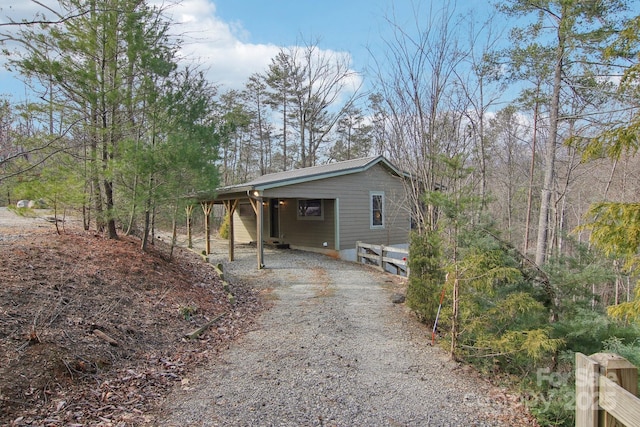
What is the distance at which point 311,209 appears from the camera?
1389cm

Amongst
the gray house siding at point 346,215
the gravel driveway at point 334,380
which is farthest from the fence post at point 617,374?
the gray house siding at point 346,215

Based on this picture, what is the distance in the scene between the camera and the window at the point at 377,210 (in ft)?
45.9

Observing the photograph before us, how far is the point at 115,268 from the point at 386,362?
4.39 m

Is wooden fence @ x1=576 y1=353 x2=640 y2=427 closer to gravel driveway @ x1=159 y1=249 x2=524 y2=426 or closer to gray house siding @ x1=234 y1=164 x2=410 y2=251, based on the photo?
gravel driveway @ x1=159 y1=249 x2=524 y2=426

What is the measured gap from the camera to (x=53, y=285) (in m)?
4.43

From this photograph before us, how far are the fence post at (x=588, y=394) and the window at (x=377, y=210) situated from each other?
12390 millimetres

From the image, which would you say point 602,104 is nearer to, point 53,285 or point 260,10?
point 260,10

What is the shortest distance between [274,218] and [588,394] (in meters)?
14.8

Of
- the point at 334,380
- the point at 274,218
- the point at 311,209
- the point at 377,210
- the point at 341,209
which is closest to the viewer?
the point at 334,380

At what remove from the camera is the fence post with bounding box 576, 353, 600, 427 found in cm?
153

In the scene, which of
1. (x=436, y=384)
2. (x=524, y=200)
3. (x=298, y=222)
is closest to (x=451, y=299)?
(x=436, y=384)

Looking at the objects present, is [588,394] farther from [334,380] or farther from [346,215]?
[346,215]

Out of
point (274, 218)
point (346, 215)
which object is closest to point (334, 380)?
point (346, 215)

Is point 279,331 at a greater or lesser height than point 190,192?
lesser
